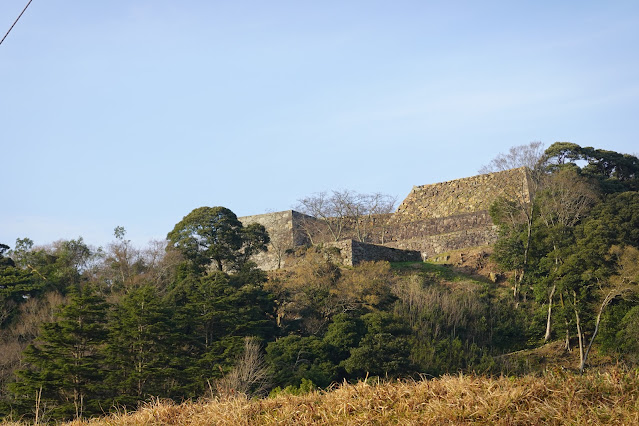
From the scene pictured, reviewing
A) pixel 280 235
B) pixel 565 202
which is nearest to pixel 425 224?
pixel 280 235

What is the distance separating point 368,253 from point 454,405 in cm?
2446

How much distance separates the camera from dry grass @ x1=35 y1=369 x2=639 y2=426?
7148mm

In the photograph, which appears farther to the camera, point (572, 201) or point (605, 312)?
point (572, 201)

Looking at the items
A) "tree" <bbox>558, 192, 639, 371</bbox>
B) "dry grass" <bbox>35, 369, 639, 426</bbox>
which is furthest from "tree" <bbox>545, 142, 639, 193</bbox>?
"dry grass" <bbox>35, 369, 639, 426</bbox>

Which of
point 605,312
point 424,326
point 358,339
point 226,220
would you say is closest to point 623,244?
point 605,312

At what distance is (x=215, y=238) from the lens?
3022 centimetres

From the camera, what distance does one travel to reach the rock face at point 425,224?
107ft

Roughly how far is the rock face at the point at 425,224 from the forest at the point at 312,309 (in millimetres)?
1228

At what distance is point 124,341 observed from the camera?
21.9 meters

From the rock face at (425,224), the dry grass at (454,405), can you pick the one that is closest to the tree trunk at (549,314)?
the rock face at (425,224)

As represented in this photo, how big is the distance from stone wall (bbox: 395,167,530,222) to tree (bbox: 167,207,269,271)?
28.9 ft

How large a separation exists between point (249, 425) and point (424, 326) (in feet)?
58.1

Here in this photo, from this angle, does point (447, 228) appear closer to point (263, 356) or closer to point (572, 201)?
point (572, 201)

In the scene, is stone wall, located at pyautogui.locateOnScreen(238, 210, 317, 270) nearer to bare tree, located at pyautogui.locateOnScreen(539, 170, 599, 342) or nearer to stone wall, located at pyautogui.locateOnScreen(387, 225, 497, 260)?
stone wall, located at pyautogui.locateOnScreen(387, 225, 497, 260)
